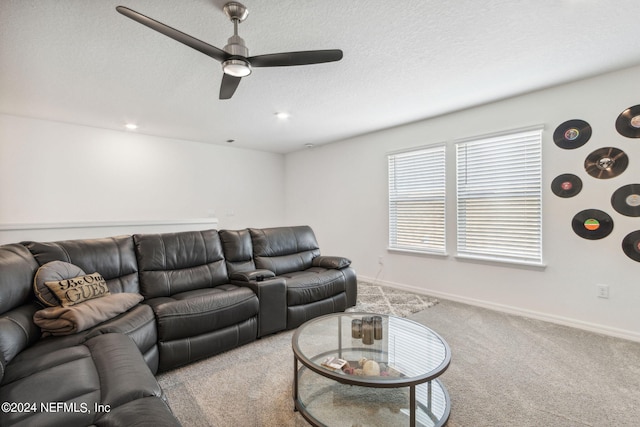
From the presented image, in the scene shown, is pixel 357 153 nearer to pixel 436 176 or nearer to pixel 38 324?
pixel 436 176

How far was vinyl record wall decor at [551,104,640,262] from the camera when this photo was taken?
2.72 m

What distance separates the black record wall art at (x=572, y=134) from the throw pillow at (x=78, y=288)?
14.6ft

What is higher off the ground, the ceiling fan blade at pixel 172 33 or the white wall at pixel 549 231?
the ceiling fan blade at pixel 172 33

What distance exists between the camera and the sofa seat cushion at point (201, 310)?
7.34 ft

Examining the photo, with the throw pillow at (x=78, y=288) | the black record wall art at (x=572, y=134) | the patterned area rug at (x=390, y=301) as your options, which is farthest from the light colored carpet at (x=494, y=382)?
the black record wall art at (x=572, y=134)

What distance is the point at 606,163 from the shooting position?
2.86m

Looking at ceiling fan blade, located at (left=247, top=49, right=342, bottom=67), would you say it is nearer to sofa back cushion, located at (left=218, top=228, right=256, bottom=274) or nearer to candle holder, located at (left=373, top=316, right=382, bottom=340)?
candle holder, located at (left=373, top=316, right=382, bottom=340)

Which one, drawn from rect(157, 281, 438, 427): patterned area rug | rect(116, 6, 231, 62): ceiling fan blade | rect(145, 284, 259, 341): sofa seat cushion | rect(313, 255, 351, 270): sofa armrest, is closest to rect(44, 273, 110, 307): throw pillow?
rect(145, 284, 259, 341): sofa seat cushion

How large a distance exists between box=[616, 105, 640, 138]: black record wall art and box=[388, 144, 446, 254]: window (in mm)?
1698

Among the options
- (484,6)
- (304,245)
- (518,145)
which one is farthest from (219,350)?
(518,145)

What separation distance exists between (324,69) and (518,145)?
7.90ft

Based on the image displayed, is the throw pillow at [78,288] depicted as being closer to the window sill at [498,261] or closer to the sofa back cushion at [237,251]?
the sofa back cushion at [237,251]

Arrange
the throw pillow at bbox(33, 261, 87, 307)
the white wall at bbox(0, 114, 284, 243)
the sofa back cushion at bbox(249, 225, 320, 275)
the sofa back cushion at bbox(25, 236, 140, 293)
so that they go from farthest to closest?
the white wall at bbox(0, 114, 284, 243)
the sofa back cushion at bbox(249, 225, 320, 275)
the sofa back cushion at bbox(25, 236, 140, 293)
the throw pillow at bbox(33, 261, 87, 307)

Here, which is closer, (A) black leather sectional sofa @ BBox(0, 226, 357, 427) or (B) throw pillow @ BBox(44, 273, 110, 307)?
(A) black leather sectional sofa @ BBox(0, 226, 357, 427)
